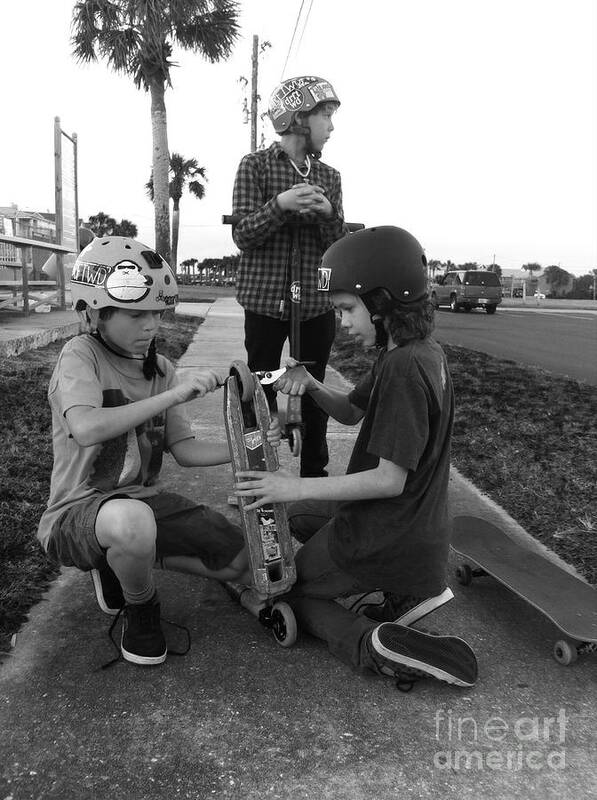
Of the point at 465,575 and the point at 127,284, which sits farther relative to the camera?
the point at 465,575

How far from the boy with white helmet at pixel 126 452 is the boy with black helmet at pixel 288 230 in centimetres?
94

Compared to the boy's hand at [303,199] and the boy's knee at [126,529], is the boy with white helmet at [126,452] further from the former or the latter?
the boy's hand at [303,199]

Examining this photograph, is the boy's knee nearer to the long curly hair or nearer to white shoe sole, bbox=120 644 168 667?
white shoe sole, bbox=120 644 168 667

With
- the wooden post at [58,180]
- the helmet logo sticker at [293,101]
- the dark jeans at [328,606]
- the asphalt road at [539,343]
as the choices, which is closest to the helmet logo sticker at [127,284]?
the dark jeans at [328,606]

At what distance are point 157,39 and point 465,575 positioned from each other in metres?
16.3

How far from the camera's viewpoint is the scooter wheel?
8.25ft

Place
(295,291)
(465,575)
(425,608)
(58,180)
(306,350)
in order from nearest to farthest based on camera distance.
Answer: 1. (425,608)
2. (465,575)
3. (295,291)
4. (306,350)
5. (58,180)

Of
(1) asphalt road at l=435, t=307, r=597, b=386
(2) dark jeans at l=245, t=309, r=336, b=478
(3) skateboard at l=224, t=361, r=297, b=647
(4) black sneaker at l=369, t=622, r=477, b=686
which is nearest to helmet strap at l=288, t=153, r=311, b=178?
(2) dark jeans at l=245, t=309, r=336, b=478

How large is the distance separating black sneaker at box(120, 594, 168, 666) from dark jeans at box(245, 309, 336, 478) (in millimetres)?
1611

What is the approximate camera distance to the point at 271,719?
78.9 inches

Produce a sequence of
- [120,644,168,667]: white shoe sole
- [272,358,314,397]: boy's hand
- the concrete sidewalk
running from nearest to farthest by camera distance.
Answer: the concrete sidewalk
[120,644,168,667]: white shoe sole
[272,358,314,397]: boy's hand

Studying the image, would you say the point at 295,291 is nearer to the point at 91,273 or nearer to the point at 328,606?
the point at 91,273

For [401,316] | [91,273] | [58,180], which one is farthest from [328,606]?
[58,180]

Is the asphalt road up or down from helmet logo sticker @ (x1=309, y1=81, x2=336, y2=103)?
down
